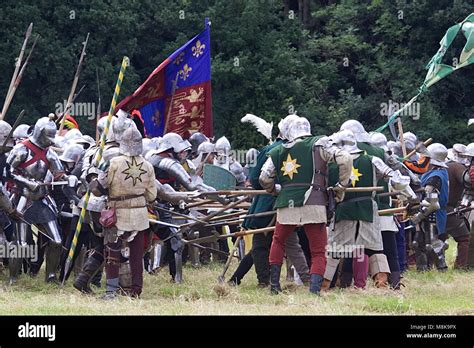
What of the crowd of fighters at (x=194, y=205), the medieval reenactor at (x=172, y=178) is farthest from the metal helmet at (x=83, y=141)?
the medieval reenactor at (x=172, y=178)

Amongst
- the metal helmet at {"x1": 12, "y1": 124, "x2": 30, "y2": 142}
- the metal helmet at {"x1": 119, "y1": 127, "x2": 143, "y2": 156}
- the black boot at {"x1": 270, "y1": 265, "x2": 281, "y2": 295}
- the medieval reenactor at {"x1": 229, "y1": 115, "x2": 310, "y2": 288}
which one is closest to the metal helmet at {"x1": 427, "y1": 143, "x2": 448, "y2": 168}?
the medieval reenactor at {"x1": 229, "y1": 115, "x2": 310, "y2": 288}

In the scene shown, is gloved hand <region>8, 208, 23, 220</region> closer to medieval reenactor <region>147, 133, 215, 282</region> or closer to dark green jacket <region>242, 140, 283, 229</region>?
medieval reenactor <region>147, 133, 215, 282</region>

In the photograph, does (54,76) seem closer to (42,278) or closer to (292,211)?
(42,278)

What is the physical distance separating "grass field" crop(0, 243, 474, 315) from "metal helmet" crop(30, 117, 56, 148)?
4.91 feet

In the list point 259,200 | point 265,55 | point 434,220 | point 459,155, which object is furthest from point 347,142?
point 265,55

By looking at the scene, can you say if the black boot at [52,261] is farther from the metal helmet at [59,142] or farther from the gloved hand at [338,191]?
the gloved hand at [338,191]

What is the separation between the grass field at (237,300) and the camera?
32.4 ft

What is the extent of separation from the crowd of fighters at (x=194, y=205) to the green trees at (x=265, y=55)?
14774mm

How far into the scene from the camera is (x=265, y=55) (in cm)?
3088

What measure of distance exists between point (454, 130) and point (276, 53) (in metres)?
4.96

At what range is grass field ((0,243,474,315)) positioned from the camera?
987 centimetres

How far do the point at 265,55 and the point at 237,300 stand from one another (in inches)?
800

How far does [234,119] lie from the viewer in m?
30.6
